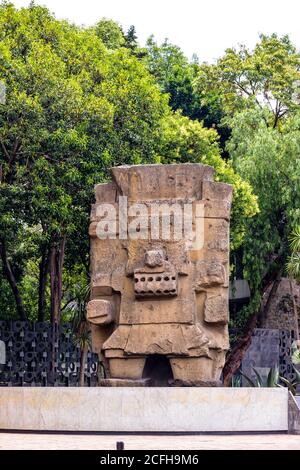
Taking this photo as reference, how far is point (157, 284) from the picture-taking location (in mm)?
21188

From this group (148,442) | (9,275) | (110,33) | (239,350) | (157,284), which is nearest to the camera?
(148,442)

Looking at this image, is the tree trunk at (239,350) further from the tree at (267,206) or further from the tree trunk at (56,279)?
the tree trunk at (56,279)

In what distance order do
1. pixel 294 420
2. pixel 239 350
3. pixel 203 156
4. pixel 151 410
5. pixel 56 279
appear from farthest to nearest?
pixel 239 350
pixel 203 156
pixel 56 279
pixel 294 420
pixel 151 410

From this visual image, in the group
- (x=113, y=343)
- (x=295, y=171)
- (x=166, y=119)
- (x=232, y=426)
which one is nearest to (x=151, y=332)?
(x=113, y=343)

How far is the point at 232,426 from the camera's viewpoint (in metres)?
20.0

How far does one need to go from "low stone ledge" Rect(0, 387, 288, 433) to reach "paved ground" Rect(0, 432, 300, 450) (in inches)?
12.1

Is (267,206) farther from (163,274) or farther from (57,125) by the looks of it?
(163,274)

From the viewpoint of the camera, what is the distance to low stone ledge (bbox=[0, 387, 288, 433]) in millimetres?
19969

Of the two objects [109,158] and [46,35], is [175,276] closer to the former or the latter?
[109,158]

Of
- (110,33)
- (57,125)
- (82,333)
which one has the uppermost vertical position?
(110,33)

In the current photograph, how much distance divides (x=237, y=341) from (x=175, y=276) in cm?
2078

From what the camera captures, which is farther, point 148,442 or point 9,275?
point 9,275

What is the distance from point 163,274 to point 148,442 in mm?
4149

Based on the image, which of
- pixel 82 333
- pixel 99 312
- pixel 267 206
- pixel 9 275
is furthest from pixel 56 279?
pixel 99 312
